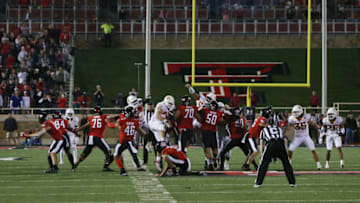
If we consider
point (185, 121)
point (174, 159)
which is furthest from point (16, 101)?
point (174, 159)

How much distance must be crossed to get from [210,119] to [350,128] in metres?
Result: 12.4

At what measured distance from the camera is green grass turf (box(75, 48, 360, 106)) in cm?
3006

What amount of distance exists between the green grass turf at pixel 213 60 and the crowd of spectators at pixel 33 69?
1.77 metres

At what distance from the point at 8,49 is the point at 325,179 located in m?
18.1

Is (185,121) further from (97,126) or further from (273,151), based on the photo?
(273,151)

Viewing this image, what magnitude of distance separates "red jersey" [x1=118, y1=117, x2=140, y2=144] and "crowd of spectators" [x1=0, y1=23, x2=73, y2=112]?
1241 centimetres

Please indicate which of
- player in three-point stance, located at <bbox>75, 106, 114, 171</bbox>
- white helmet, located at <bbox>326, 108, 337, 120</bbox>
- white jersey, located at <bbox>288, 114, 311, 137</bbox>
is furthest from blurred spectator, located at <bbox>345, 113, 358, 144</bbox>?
player in three-point stance, located at <bbox>75, 106, 114, 171</bbox>

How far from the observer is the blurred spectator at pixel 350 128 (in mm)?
25844

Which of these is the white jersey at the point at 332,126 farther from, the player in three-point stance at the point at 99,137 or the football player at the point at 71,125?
the football player at the point at 71,125

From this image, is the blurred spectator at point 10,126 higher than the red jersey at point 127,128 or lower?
lower

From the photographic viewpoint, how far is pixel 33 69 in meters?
27.0

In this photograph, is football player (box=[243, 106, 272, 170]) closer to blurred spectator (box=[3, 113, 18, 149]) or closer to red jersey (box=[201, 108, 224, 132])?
red jersey (box=[201, 108, 224, 132])

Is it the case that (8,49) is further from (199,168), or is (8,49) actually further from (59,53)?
(199,168)

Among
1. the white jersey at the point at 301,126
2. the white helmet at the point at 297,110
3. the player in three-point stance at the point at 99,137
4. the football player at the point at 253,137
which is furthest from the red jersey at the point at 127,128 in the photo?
the white jersey at the point at 301,126
